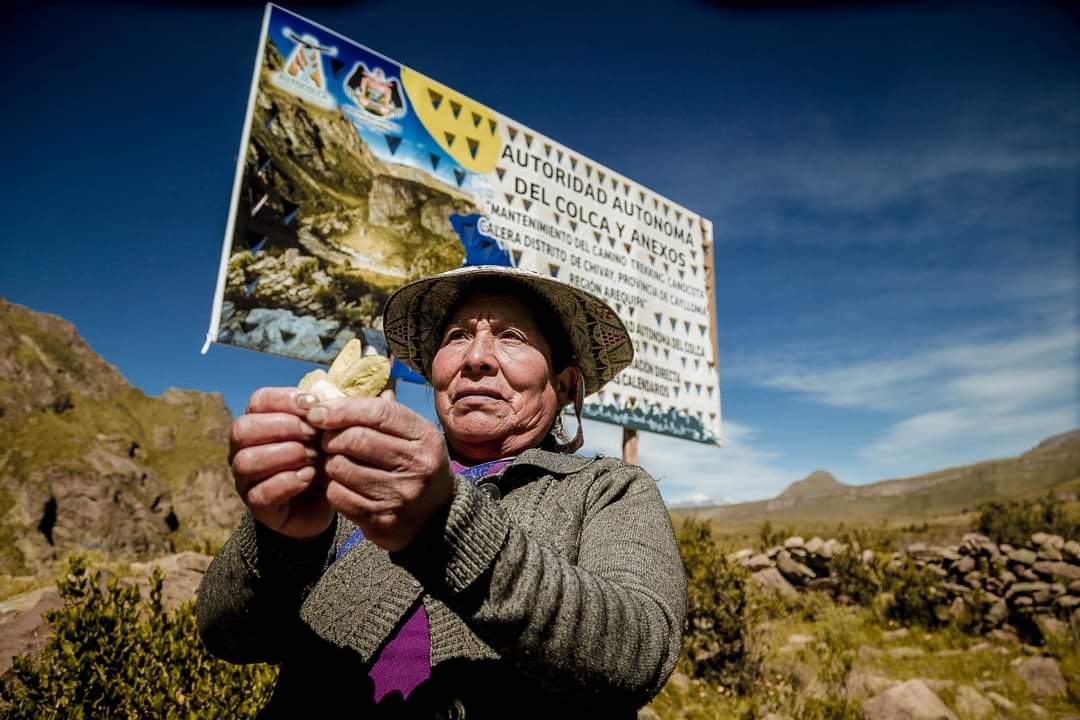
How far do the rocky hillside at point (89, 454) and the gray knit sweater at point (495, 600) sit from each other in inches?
2292

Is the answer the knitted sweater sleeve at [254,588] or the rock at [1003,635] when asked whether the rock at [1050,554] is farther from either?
the knitted sweater sleeve at [254,588]

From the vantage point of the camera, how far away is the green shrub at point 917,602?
884 cm

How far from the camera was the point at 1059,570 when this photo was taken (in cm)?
881

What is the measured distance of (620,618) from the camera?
1.08m

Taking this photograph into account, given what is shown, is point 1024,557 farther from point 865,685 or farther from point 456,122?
point 456,122

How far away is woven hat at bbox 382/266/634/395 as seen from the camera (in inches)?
84.0

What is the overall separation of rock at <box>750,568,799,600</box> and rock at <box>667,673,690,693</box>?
21.0 feet

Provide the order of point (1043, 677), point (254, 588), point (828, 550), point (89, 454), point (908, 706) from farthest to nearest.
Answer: point (89, 454) < point (828, 550) < point (1043, 677) < point (908, 706) < point (254, 588)

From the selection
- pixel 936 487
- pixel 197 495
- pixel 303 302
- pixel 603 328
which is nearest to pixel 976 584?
pixel 603 328

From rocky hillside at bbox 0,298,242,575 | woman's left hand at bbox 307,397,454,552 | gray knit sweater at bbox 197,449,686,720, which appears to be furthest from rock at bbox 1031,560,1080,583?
rocky hillside at bbox 0,298,242,575

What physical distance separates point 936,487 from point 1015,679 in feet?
414

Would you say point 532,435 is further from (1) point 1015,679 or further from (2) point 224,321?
(1) point 1015,679

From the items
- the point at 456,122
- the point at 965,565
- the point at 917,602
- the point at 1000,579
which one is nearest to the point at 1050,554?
the point at 1000,579

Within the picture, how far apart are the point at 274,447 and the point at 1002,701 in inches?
288
